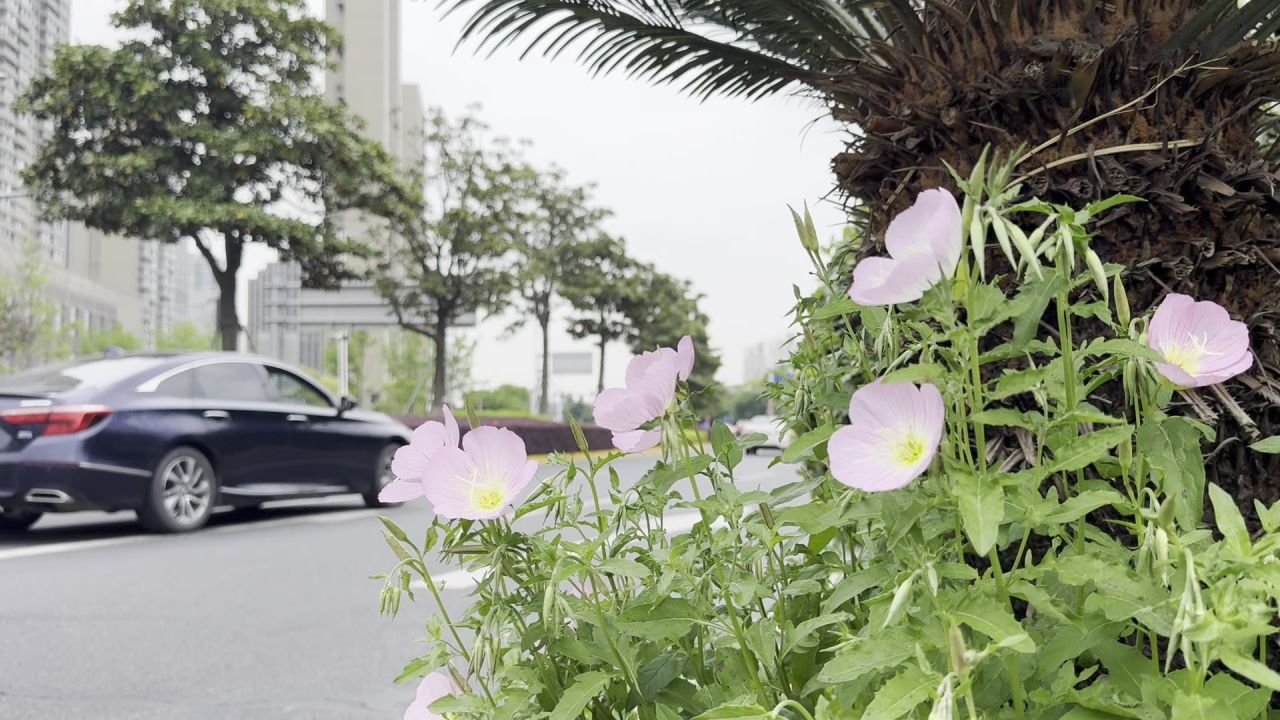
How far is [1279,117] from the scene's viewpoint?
188cm

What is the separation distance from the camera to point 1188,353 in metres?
1.03

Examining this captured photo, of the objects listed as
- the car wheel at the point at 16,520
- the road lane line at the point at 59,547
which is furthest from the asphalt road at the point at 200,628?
the car wheel at the point at 16,520

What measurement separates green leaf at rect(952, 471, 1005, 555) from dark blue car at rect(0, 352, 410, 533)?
6.87 metres

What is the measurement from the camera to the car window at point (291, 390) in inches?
327

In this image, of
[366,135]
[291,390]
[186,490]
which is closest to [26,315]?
[366,135]

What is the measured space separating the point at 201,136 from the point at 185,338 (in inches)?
1951

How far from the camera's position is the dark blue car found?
6520mm

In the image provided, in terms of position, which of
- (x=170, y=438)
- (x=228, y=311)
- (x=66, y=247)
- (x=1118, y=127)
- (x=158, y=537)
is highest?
(x=66, y=247)

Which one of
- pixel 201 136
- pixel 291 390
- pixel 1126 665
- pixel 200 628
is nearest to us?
pixel 1126 665

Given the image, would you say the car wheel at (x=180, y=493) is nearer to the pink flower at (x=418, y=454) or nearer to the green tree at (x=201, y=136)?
the pink flower at (x=418, y=454)

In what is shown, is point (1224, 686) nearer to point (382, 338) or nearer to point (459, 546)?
point (459, 546)

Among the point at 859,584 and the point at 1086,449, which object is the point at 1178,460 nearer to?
the point at 1086,449

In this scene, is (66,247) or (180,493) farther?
(66,247)

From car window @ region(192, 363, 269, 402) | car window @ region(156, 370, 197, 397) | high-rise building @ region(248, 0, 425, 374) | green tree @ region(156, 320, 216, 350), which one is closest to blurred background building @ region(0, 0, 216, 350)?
green tree @ region(156, 320, 216, 350)
